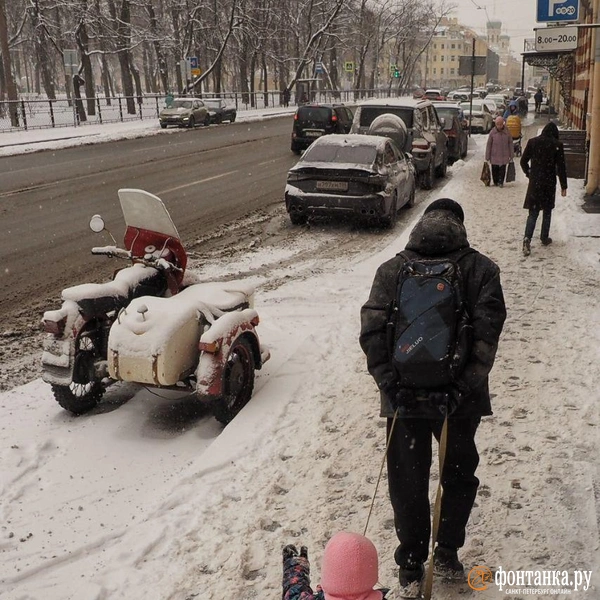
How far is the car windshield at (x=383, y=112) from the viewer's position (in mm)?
16672

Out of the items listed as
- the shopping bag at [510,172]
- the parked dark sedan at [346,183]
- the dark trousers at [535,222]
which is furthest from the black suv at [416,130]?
the dark trousers at [535,222]

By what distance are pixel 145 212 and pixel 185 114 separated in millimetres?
31697

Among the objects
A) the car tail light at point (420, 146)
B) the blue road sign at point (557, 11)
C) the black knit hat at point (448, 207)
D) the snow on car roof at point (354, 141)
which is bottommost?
the car tail light at point (420, 146)

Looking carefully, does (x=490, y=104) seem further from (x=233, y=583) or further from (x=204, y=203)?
(x=233, y=583)

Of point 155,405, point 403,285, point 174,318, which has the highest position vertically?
point 403,285

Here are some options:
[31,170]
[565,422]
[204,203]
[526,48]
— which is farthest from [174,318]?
[526,48]

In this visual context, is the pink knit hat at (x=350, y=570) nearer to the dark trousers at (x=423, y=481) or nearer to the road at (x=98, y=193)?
the dark trousers at (x=423, y=481)

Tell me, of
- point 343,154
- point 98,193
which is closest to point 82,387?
point 343,154

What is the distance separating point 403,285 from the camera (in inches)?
115

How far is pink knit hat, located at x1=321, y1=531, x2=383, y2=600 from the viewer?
2338 mm

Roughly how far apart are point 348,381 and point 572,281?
3855 millimetres

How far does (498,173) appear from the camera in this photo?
16.1m

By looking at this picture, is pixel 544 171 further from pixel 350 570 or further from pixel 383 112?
pixel 350 570

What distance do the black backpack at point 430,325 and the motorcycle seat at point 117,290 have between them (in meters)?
2.97
